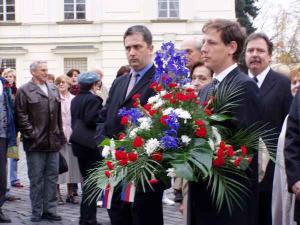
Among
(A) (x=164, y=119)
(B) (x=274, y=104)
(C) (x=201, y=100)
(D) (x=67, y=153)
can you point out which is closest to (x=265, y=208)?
(B) (x=274, y=104)

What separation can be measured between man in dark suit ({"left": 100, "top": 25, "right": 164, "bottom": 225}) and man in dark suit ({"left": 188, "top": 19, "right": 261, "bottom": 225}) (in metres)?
0.62

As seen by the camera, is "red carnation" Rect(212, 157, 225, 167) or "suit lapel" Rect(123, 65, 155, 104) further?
"suit lapel" Rect(123, 65, 155, 104)

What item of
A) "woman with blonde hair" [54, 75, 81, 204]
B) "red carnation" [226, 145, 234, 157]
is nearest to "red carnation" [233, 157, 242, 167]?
"red carnation" [226, 145, 234, 157]

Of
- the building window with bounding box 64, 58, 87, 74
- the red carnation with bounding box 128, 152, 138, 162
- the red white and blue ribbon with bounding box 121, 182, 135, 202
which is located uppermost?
the building window with bounding box 64, 58, 87, 74

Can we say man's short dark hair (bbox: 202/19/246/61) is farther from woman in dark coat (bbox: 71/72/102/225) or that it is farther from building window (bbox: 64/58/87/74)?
building window (bbox: 64/58/87/74)

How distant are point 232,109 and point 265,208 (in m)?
1.69

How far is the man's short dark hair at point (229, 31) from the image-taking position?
4.84 m

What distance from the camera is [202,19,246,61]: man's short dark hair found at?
4844 mm

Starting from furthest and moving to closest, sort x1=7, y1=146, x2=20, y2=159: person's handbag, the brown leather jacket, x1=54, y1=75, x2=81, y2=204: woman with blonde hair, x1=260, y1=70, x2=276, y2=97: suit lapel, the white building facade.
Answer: the white building facade < x1=54, y1=75, x2=81, y2=204: woman with blonde hair < x1=7, y1=146, x2=20, y2=159: person's handbag < the brown leather jacket < x1=260, y1=70, x2=276, y2=97: suit lapel

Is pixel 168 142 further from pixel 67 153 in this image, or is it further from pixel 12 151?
pixel 67 153

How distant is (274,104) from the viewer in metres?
5.98

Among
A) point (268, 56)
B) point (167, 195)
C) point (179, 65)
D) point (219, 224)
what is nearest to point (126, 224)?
point (219, 224)

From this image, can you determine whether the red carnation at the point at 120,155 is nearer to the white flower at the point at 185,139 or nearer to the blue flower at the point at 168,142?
the blue flower at the point at 168,142

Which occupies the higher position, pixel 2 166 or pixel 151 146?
pixel 151 146
